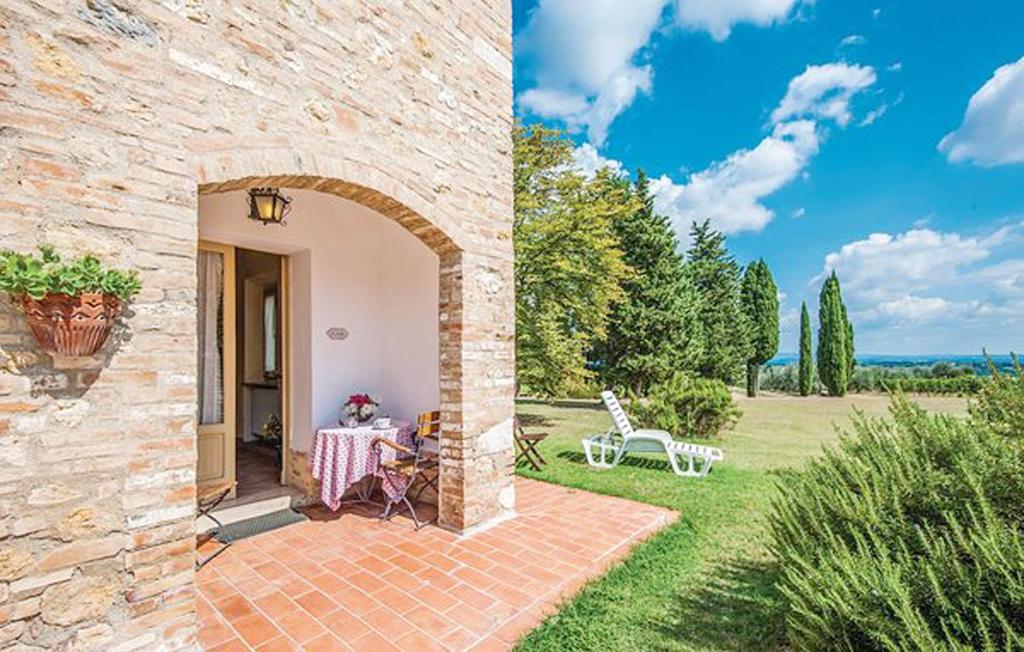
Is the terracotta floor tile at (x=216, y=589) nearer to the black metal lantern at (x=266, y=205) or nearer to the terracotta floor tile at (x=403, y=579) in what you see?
the terracotta floor tile at (x=403, y=579)

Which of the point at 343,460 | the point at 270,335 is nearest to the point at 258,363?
the point at 270,335

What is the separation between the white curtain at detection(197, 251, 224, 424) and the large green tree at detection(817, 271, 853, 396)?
24941 millimetres

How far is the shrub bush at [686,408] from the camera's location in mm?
8391

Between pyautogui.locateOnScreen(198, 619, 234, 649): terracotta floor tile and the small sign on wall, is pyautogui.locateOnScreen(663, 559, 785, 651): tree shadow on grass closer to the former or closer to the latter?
pyautogui.locateOnScreen(198, 619, 234, 649): terracotta floor tile

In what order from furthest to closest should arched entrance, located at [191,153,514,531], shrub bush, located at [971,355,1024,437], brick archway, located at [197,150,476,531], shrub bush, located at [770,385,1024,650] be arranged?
arched entrance, located at [191,153,514,531] < brick archway, located at [197,150,476,531] < shrub bush, located at [971,355,1024,437] < shrub bush, located at [770,385,1024,650]

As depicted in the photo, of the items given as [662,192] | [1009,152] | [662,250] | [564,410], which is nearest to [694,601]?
[564,410]

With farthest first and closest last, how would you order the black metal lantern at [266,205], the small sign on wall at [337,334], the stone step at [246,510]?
the small sign on wall at [337,334]
the black metal lantern at [266,205]
the stone step at [246,510]

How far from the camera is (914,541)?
194 centimetres

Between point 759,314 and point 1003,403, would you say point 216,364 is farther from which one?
point 759,314

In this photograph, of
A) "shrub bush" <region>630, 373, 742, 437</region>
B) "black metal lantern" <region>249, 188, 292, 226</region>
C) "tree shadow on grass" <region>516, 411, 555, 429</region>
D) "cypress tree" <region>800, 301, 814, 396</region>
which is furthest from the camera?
"cypress tree" <region>800, 301, 814, 396</region>

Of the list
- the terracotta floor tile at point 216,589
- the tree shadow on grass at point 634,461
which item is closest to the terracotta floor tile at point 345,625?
the terracotta floor tile at point 216,589

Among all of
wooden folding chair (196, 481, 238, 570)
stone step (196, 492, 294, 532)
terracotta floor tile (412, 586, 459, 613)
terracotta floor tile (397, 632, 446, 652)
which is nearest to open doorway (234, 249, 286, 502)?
stone step (196, 492, 294, 532)

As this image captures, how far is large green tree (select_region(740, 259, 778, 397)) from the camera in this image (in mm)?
21266

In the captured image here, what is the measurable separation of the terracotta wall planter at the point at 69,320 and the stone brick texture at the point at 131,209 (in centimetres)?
15
